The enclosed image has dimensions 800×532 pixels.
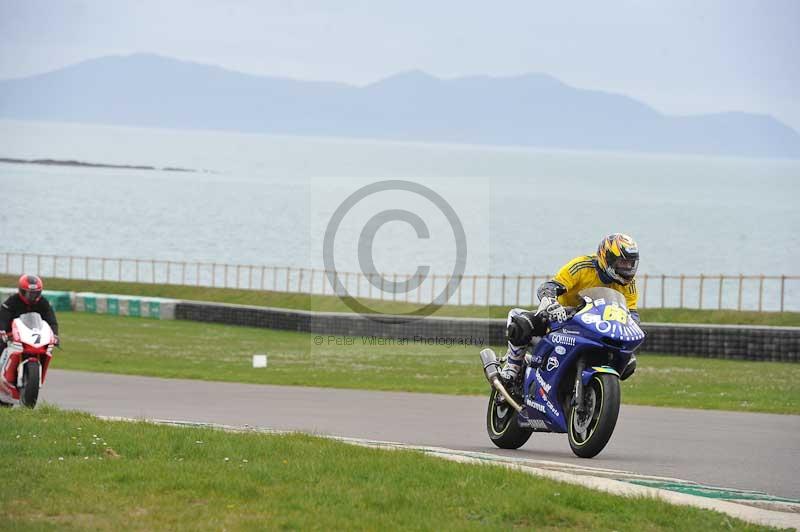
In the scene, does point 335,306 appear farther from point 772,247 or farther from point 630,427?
point 772,247

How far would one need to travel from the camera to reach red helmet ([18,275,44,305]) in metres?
16.5

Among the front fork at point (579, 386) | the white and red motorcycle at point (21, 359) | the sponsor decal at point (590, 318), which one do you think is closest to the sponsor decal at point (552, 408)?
the front fork at point (579, 386)

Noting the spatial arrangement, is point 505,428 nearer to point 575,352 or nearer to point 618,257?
point 575,352

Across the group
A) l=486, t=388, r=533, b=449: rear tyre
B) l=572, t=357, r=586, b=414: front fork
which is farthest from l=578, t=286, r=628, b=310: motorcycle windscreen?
l=486, t=388, r=533, b=449: rear tyre

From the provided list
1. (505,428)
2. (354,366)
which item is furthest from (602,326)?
(354,366)

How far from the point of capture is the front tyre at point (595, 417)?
1107 cm

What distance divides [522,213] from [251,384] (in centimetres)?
17281

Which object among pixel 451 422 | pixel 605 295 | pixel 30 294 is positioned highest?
pixel 605 295

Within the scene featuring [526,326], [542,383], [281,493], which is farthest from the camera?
[526,326]

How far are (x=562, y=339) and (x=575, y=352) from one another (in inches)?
9.2

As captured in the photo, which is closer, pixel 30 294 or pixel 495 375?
pixel 495 375

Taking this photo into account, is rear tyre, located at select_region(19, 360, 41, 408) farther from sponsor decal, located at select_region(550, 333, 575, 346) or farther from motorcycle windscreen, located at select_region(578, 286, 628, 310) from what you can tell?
motorcycle windscreen, located at select_region(578, 286, 628, 310)

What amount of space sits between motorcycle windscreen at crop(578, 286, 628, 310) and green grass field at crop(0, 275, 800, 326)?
25749 millimetres

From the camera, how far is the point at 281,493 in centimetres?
889
